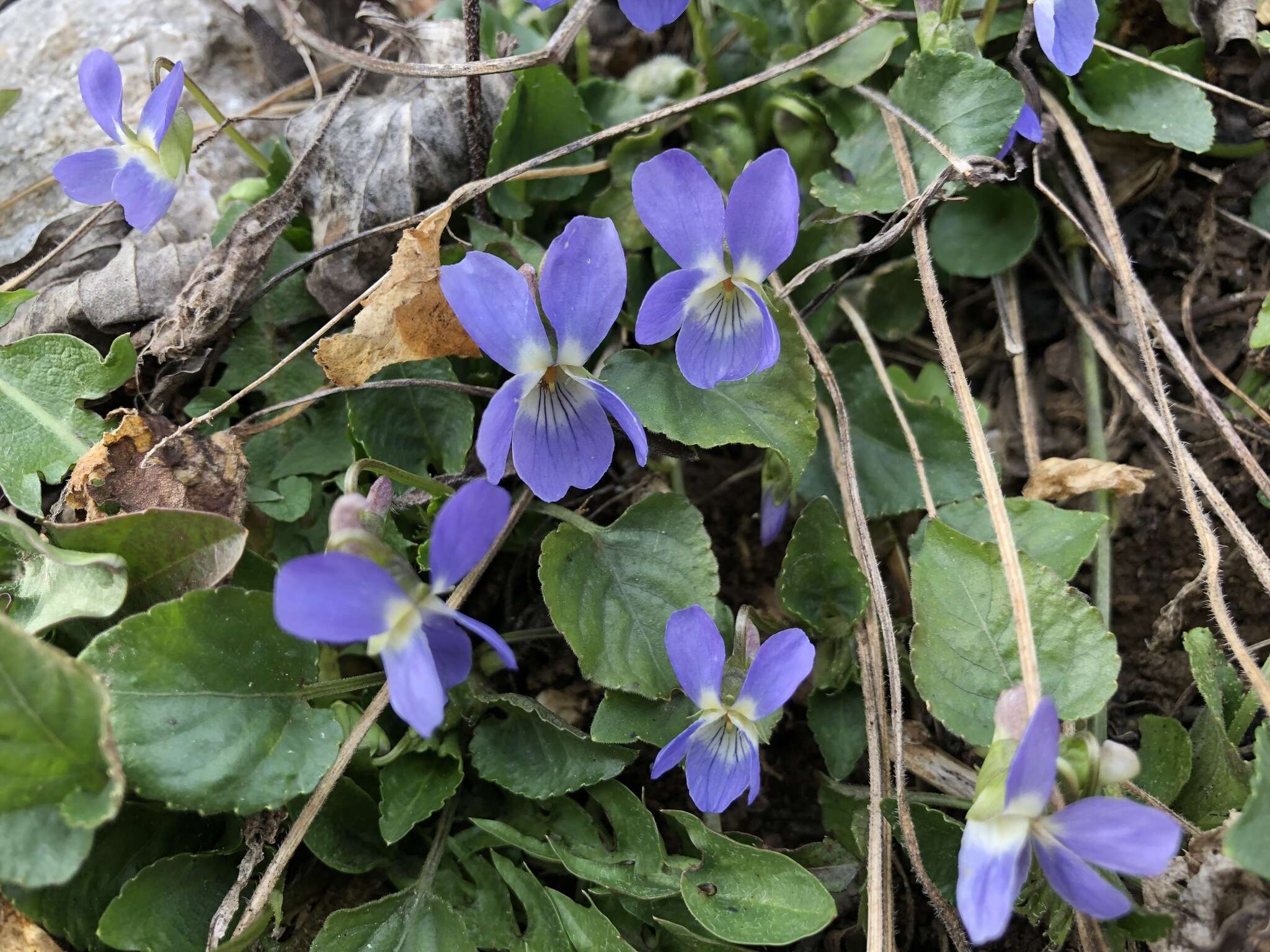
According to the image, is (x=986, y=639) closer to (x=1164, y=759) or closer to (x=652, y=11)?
(x=1164, y=759)

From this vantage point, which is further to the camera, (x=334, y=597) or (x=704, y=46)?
(x=704, y=46)

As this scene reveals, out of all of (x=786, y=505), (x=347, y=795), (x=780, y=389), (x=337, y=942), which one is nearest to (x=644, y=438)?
(x=780, y=389)

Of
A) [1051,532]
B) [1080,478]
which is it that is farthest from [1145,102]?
[1051,532]

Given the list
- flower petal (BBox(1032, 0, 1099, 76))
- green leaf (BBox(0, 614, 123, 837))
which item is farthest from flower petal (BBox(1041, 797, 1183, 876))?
flower petal (BBox(1032, 0, 1099, 76))

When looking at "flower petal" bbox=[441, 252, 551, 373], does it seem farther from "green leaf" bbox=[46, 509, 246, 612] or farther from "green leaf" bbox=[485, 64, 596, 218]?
"green leaf" bbox=[485, 64, 596, 218]

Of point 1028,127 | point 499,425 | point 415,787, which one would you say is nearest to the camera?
point 499,425

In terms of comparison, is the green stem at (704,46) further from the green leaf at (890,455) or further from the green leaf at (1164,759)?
the green leaf at (1164,759)

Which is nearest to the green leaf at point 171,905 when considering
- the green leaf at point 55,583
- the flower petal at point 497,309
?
the green leaf at point 55,583
